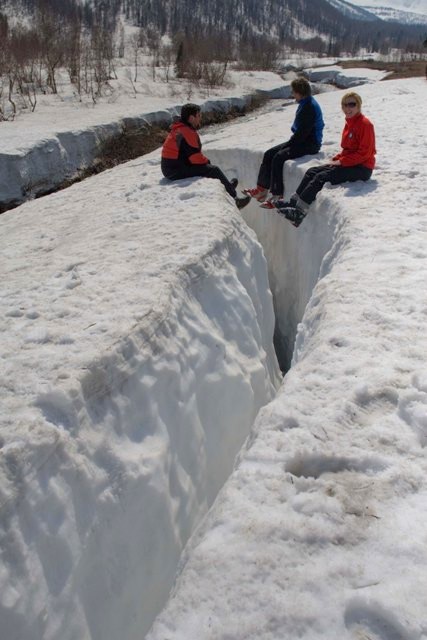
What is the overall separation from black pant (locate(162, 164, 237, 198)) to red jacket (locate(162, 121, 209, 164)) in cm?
6

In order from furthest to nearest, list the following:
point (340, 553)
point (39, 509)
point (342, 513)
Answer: point (39, 509)
point (342, 513)
point (340, 553)

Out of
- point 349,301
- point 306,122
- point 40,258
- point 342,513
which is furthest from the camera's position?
point 306,122

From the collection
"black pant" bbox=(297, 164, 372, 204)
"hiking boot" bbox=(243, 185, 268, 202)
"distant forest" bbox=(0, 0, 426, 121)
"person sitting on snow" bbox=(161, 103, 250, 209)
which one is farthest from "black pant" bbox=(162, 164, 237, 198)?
"distant forest" bbox=(0, 0, 426, 121)

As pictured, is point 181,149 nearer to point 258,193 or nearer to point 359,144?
point 258,193

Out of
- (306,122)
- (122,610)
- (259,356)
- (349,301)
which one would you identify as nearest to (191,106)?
(306,122)

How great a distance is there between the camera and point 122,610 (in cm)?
220

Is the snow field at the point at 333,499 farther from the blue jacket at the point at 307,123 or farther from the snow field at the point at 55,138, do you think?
the snow field at the point at 55,138

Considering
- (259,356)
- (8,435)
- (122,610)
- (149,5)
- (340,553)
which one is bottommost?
(122,610)

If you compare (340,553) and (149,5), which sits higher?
(149,5)

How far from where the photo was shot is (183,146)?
18.9 ft

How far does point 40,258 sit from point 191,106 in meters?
2.32

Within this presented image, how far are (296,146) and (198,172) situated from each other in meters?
1.30

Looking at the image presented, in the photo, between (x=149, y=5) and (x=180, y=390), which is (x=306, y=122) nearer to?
(x=180, y=390)

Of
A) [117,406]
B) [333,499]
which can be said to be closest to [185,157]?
[117,406]
